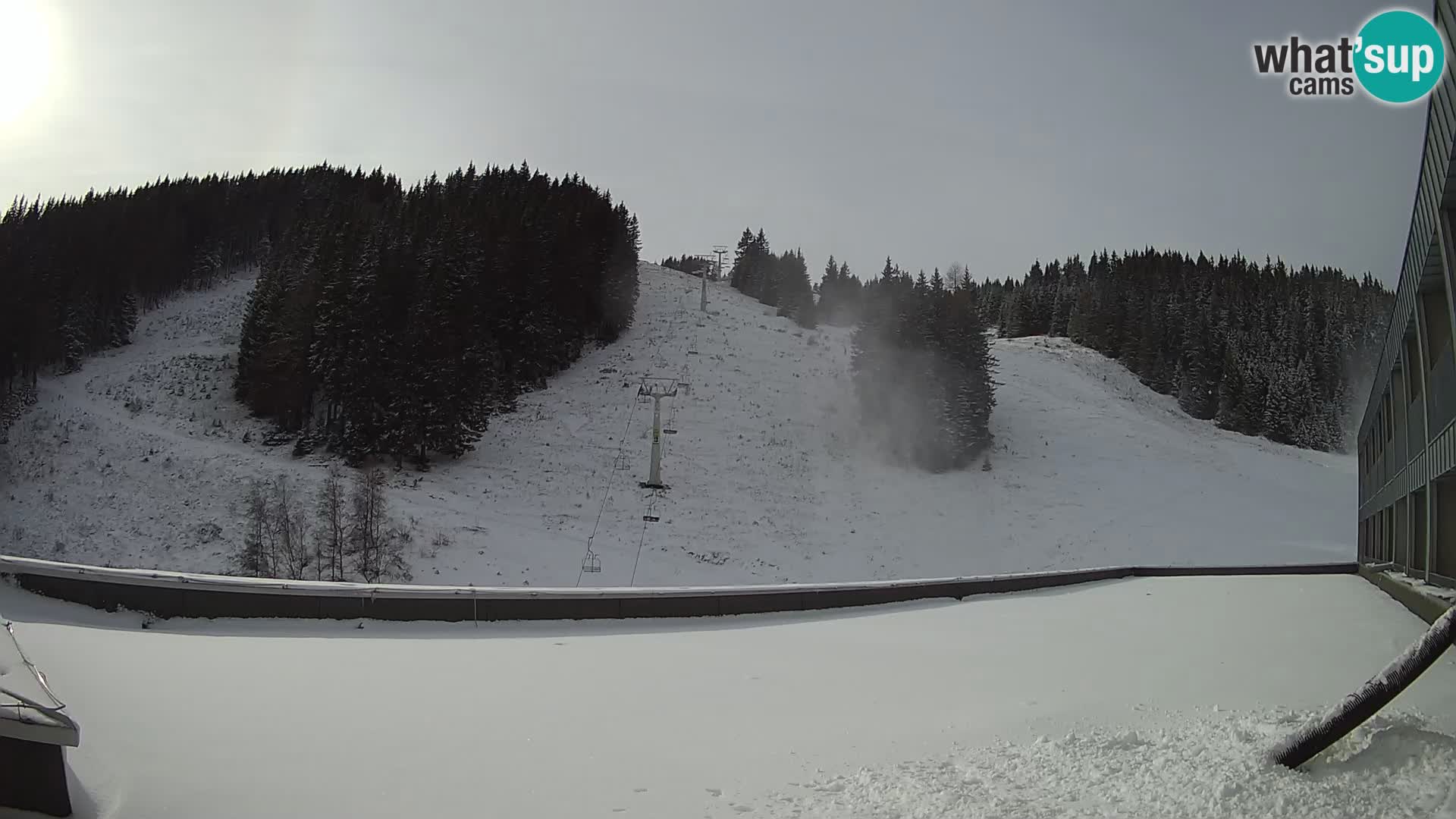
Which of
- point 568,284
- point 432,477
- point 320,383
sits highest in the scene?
point 568,284

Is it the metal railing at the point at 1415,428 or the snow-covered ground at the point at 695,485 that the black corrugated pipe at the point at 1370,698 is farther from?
the snow-covered ground at the point at 695,485

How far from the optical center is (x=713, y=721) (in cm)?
606

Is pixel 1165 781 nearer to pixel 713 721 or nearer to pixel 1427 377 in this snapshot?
pixel 713 721

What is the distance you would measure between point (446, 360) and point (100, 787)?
3574 centimetres

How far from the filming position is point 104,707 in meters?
5.16

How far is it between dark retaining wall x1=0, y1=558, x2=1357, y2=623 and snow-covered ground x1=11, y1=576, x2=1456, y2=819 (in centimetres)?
21

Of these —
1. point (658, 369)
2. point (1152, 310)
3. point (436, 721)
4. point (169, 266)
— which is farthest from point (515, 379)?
point (1152, 310)

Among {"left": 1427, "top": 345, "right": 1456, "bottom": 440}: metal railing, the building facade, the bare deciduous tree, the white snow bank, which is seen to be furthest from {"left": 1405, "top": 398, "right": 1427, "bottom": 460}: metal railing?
the bare deciduous tree

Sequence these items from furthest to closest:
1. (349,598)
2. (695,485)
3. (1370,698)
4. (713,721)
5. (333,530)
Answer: (695,485)
(333,530)
(349,598)
(713,721)
(1370,698)

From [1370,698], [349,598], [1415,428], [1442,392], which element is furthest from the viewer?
[1415,428]

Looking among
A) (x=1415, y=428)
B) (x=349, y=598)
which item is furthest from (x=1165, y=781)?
(x=1415, y=428)

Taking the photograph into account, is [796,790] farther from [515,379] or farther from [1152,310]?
[1152,310]

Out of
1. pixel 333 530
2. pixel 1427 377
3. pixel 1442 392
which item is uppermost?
pixel 1427 377

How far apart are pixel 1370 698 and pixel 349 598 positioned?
9165mm
